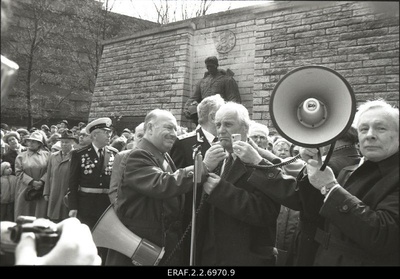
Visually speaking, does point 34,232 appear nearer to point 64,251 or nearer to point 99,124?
point 64,251

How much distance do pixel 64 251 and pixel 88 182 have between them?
13.4 feet

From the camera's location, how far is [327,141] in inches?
60.7

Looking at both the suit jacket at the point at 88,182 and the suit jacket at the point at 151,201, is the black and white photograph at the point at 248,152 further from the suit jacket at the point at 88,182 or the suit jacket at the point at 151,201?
the suit jacket at the point at 88,182

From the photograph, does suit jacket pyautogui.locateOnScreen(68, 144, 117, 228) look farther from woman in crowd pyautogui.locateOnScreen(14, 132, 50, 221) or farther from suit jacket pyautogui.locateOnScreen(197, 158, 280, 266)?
suit jacket pyautogui.locateOnScreen(197, 158, 280, 266)

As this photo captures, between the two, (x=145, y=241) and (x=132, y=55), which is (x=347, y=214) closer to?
(x=145, y=241)

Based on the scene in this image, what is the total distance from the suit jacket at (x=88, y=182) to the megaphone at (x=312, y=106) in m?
3.81

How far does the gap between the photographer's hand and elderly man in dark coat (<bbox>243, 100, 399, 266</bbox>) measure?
67 cm

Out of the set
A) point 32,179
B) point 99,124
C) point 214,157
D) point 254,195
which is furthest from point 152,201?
point 32,179

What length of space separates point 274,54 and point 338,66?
0.92m

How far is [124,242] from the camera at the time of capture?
2691 mm

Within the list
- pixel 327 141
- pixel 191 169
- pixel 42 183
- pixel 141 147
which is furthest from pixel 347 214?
pixel 42 183
